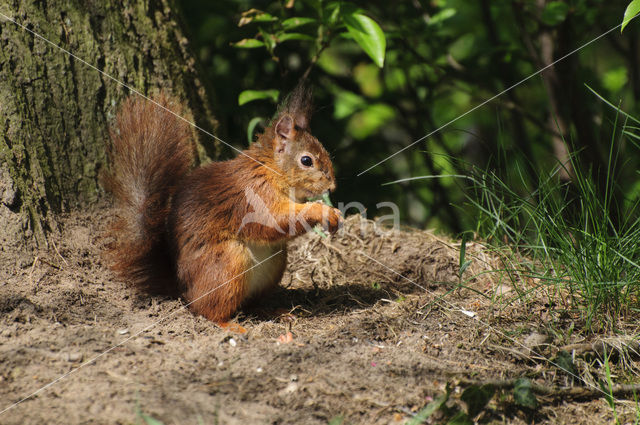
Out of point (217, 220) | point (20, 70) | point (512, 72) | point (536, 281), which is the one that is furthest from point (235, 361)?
point (512, 72)

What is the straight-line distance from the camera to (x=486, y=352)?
1720 mm

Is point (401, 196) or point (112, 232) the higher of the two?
point (112, 232)

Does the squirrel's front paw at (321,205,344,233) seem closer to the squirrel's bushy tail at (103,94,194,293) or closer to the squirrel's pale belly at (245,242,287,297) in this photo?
the squirrel's pale belly at (245,242,287,297)

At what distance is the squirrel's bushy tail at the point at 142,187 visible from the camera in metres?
2.02

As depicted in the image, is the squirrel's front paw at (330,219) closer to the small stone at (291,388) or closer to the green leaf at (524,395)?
the small stone at (291,388)

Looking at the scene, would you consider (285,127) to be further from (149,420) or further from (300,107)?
(149,420)

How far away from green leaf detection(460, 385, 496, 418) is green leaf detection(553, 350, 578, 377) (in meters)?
0.28

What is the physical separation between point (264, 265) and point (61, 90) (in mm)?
924

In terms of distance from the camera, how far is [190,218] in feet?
6.67

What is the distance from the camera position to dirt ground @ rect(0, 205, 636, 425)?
1.42m

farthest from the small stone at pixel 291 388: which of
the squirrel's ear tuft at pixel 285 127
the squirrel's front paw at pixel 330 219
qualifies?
the squirrel's ear tuft at pixel 285 127

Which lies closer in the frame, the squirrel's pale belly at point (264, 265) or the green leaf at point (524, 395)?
the green leaf at point (524, 395)

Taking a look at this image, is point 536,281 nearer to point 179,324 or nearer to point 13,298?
point 179,324

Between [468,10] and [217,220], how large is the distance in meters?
2.42
